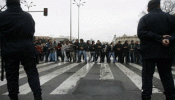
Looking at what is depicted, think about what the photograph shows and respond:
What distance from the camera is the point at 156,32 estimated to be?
2785 millimetres

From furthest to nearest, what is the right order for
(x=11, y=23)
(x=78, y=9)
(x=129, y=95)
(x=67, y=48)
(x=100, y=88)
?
(x=78, y=9), (x=67, y=48), (x=100, y=88), (x=129, y=95), (x=11, y=23)

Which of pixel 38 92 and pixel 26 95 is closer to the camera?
pixel 38 92

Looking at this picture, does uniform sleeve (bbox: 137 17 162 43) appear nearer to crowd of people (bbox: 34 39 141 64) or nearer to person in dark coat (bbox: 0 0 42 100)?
person in dark coat (bbox: 0 0 42 100)

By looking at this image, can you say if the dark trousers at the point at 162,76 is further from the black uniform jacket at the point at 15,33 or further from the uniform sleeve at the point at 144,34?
the black uniform jacket at the point at 15,33

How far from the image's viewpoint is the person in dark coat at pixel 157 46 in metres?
2.71

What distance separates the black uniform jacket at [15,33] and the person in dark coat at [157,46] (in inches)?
71.8

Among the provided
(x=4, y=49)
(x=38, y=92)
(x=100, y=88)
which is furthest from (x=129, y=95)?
(x=4, y=49)

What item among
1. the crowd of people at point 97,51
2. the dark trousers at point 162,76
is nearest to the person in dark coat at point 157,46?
the dark trousers at point 162,76

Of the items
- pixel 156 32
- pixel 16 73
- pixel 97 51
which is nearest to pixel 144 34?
pixel 156 32

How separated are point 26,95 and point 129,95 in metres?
2.21

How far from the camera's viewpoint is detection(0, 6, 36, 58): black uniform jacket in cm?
271

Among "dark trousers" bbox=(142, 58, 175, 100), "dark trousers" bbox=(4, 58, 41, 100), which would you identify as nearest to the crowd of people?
"dark trousers" bbox=(142, 58, 175, 100)

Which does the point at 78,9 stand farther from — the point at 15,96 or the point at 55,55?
the point at 15,96

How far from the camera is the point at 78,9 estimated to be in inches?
1396
